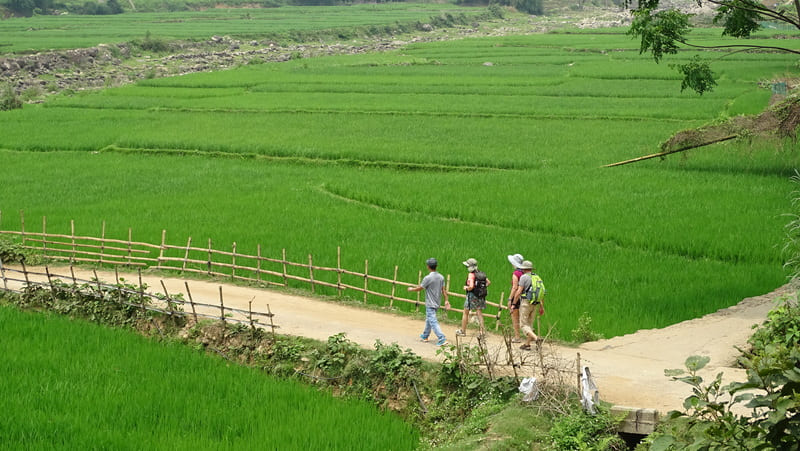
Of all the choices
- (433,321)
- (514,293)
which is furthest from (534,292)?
(433,321)

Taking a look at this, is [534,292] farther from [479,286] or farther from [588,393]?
[588,393]

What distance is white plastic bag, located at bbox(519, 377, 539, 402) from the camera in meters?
8.79

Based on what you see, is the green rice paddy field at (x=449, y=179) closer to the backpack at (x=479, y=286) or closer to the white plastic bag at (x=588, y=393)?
the backpack at (x=479, y=286)

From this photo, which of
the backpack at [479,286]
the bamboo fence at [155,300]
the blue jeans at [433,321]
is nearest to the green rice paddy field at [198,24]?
the bamboo fence at [155,300]

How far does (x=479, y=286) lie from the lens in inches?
408

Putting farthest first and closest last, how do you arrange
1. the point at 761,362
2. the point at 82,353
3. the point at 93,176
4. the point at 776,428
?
the point at 93,176 → the point at 82,353 → the point at 761,362 → the point at 776,428

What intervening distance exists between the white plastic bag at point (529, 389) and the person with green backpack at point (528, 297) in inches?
46.2

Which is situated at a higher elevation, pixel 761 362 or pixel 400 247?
pixel 761 362

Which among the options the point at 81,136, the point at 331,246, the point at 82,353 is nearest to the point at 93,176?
the point at 81,136

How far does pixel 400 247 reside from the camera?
15734 mm

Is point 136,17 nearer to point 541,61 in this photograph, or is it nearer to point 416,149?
point 541,61

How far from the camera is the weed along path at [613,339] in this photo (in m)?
9.10

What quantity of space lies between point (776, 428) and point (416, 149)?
21.3 metres

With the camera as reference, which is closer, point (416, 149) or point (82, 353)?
point (82, 353)
